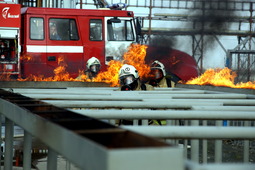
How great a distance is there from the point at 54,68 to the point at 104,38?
1580 mm

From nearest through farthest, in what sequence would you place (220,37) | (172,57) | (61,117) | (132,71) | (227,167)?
(227,167)
(61,117)
(132,71)
(172,57)
(220,37)

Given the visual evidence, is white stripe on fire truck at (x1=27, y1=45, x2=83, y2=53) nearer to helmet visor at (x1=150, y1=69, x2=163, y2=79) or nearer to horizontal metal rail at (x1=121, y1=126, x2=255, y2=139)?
helmet visor at (x1=150, y1=69, x2=163, y2=79)

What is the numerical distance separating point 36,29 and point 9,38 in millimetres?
764

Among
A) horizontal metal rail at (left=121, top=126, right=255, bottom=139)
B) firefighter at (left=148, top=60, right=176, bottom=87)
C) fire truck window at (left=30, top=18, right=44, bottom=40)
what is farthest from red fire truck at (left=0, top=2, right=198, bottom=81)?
horizontal metal rail at (left=121, top=126, right=255, bottom=139)

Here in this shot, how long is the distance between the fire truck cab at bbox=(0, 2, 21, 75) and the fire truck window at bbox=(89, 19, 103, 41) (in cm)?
198

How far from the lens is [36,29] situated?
48.8 feet

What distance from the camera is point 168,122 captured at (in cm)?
425

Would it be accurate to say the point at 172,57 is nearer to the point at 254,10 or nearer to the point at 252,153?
the point at 252,153

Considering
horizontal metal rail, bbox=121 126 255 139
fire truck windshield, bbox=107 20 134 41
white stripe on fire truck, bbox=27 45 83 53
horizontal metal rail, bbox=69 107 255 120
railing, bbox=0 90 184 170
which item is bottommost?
horizontal metal rail, bbox=69 107 255 120

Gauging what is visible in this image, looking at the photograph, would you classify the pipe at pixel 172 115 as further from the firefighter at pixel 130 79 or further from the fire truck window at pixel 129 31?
the fire truck window at pixel 129 31

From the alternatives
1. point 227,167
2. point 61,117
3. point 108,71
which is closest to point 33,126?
point 61,117

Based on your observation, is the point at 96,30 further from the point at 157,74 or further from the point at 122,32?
the point at 157,74

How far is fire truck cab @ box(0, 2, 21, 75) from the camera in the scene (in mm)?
14539

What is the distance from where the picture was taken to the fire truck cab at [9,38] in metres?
14.5
